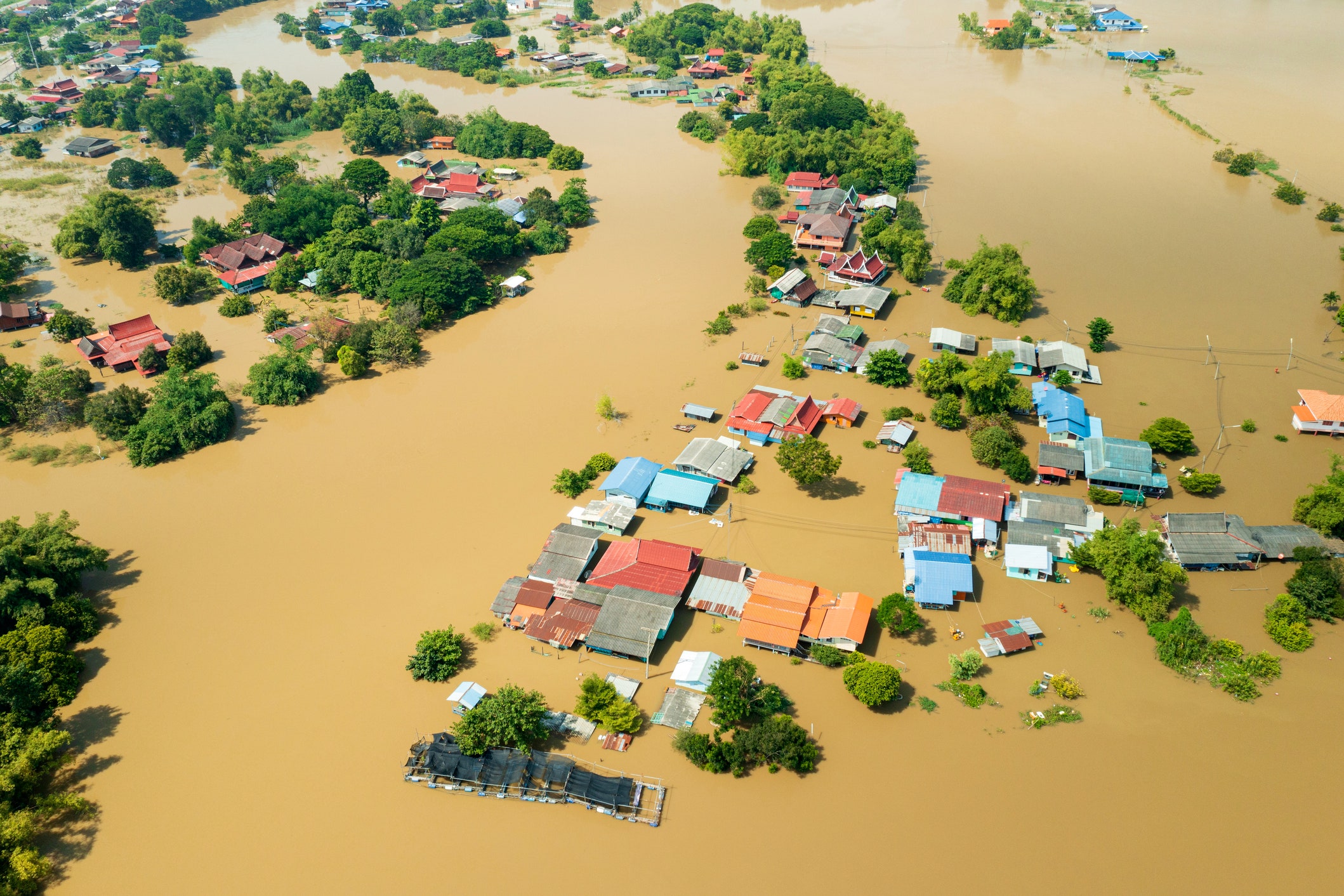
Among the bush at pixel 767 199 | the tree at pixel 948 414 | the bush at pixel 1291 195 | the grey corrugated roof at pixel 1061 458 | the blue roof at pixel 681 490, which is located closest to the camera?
the blue roof at pixel 681 490

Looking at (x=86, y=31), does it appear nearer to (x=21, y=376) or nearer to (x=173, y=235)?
(x=173, y=235)

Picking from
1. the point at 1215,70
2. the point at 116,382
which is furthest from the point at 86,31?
the point at 1215,70

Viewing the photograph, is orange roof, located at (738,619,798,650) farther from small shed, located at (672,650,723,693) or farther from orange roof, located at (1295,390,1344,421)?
orange roof, located at (1295,390,1344,421)

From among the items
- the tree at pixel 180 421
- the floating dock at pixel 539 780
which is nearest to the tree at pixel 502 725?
the floating dock at pixel 539 780

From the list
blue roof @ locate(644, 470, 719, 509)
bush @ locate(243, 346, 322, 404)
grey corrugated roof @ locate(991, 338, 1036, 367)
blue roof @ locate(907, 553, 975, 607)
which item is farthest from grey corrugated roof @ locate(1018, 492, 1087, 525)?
bush @ locate(243, 346, 322, 404)

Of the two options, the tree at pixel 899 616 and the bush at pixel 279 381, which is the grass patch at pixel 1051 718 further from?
the bush at pixel 279 381

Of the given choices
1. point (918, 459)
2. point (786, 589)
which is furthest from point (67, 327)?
point (918, 459)
